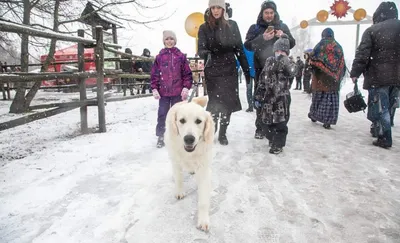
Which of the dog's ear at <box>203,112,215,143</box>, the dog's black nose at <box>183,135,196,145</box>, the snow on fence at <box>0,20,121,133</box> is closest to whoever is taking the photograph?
the dog's black nose at <box>183,135,196,145</box>

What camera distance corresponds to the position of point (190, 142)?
2.46 metres

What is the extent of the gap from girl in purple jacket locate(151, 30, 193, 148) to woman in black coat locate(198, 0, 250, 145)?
39cm

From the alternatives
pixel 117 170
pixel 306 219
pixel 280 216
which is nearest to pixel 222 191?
pixel 280 216

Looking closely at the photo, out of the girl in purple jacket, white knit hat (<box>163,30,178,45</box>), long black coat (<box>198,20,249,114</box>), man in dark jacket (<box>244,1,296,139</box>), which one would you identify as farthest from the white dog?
man in dark jacket (<box>244,1,296,139</box>)

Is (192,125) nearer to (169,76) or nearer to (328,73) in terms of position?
(169,76)

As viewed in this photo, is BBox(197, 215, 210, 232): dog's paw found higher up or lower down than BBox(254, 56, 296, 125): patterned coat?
lower down

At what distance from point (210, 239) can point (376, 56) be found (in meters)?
4.31

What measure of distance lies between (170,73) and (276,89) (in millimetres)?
1747

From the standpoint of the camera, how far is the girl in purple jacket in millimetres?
4465

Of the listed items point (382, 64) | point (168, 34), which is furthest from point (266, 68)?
point (382, 64)

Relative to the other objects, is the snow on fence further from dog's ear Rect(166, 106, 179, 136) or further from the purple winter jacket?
dog's ear Rect(166, 106, 179, 136)

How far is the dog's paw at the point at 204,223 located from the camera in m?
2.19

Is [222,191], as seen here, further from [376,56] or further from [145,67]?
[145,67]

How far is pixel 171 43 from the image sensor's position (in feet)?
14.8
